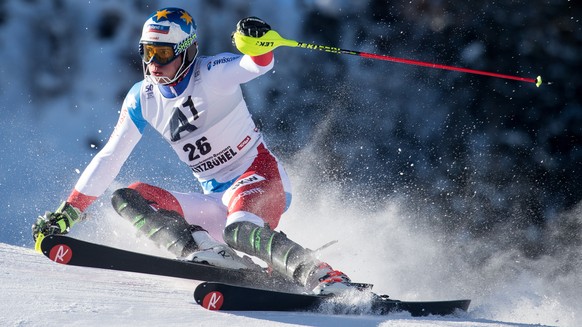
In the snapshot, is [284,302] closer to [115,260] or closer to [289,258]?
[289,258]

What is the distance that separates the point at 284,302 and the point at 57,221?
174cm

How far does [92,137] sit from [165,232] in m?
7.58

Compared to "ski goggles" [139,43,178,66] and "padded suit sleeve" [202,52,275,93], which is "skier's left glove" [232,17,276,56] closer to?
"padded suit sleeve" [202,52,275,93]

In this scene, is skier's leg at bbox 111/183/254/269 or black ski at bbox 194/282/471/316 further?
skier's leg at bbox 111/183/254/269

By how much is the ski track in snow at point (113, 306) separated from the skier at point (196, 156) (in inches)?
14.8

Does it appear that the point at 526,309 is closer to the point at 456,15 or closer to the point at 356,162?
the point at 356,162

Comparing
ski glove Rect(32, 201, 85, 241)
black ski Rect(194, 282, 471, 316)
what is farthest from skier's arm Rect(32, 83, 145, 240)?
black ski Rect(194, 282, 471, 316)

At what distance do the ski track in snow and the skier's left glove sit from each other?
1367 mm

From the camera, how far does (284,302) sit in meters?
3.51

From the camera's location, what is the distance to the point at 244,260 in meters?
4.32

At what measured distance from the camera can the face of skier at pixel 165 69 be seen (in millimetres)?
4555

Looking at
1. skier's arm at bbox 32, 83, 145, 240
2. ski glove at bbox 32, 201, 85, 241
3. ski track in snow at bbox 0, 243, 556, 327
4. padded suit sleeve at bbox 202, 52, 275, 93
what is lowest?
ski track in snow at bbox 0, 243, 556, 327

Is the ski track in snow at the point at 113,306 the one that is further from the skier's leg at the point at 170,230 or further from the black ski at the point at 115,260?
the skier's leg at the point at 170,230

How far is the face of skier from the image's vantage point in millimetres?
4555
